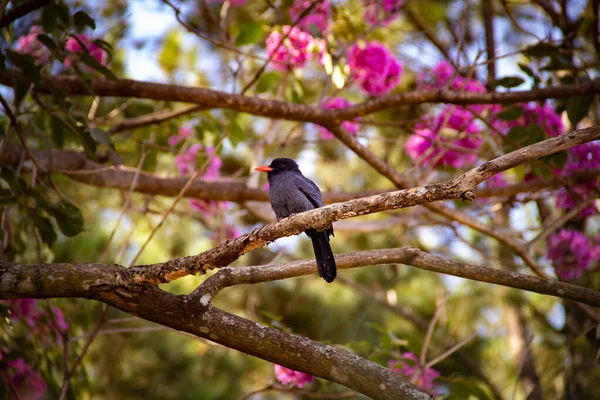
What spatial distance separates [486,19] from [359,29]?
1.46m

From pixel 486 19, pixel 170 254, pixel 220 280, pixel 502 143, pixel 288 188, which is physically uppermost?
pixel 486 19

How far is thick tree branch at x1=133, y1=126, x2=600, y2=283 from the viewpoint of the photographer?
2.05m

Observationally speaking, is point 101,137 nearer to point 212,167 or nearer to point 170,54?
point 212,167

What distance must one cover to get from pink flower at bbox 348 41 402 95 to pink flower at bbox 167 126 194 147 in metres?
1.55

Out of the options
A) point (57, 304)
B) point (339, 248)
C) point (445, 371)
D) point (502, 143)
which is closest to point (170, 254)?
point (339, 248)

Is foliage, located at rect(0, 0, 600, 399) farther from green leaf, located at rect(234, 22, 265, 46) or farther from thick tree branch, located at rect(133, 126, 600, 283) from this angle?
thick tree branch, located at rect(133, 126, 600, 283)

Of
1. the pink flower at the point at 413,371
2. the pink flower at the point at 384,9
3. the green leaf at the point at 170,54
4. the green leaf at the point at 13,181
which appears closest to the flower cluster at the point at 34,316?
the green leaf at the point at 13,181

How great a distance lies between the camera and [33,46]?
483 cm

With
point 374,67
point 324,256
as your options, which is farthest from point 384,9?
point 324,256

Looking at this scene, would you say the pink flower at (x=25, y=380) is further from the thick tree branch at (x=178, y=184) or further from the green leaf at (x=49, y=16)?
the green leaf at (x=49, y=16)

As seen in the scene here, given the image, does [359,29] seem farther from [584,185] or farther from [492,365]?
[492,365]

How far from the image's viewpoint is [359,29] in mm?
5160

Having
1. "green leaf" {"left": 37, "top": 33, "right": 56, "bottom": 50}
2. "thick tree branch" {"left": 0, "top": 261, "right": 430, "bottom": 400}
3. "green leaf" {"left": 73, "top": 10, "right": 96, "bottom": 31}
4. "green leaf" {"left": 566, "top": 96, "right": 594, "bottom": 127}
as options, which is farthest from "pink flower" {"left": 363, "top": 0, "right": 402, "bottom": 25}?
"thick tree branch" {"left": 0, "top": 261, "right": 430, "bottom": 400}

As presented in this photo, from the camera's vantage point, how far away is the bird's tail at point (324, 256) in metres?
2.95
